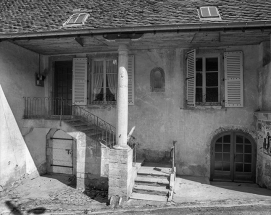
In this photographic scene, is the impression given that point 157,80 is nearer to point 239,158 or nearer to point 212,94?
point 212,94

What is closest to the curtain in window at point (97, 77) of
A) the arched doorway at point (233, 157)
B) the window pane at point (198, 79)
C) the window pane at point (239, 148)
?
the window pane at point (198, 79)

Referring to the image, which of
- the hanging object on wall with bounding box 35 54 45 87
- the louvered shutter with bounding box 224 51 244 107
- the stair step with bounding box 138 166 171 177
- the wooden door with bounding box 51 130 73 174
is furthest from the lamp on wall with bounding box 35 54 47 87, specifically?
the louvered shutter with bounding box 224 51 244 107

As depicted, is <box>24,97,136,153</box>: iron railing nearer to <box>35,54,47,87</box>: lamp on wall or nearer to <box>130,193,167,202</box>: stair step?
<box>35,54,47,87</box>: lamp on wall

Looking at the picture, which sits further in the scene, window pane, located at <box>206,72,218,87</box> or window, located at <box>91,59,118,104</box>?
window, located at <box>91,59,118,104</box>

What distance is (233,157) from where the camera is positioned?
27.1 feet

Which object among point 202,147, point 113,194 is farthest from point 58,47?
point 202,147

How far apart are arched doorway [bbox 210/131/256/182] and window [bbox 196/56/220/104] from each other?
5.02ft

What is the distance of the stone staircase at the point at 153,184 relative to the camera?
6.73m

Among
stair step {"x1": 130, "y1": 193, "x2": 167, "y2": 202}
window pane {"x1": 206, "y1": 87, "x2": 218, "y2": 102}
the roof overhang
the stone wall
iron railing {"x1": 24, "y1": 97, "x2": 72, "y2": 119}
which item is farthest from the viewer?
iron railing {"x1": 24, "y1": 97, "x2": 72, "y2": 119}

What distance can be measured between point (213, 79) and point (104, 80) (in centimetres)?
450

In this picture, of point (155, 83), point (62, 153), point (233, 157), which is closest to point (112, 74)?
point (155, 83)

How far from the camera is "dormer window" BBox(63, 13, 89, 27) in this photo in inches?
280

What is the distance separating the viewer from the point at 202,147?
840 cm

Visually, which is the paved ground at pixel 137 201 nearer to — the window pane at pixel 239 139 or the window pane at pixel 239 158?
the window pane at pixel 239 158
